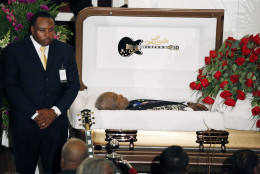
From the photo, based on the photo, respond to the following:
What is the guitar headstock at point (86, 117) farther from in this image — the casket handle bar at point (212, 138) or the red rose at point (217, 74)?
the red rose at point (217, 74)

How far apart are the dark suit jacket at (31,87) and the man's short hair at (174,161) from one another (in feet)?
4.43

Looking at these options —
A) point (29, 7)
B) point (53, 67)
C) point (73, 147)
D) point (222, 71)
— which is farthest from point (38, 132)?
point (222, 71)

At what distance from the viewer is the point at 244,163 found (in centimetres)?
249

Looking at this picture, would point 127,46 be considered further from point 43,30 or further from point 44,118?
point 44,118

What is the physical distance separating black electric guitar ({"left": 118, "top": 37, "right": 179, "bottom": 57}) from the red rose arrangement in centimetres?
46

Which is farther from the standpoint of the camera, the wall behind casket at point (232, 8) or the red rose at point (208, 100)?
the wall behind casket at point (232, 8)

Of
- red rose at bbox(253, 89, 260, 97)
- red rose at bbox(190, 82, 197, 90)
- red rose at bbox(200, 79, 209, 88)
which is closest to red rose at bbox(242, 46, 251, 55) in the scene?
red rose at bbox(253, 89, 260, 97)

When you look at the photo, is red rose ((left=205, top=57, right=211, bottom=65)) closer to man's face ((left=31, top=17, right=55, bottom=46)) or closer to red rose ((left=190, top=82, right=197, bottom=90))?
red rose ((left=190, top=82, right=197, bottom=90))

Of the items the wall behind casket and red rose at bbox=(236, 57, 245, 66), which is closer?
red rose at bbox=(236, 57, 245, 66)

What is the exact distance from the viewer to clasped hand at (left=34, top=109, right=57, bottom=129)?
3.53 metres

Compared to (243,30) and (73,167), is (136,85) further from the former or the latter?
(73,167)

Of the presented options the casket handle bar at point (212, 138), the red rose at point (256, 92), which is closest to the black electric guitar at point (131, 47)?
the red rose at point (256, 92)

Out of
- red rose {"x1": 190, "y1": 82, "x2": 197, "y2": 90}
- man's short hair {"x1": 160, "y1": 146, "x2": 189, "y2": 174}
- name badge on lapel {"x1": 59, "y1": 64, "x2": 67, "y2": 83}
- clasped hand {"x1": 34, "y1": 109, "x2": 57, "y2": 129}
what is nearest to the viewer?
man's short hair {"x1": 160, "y1": 146, "x2": 189, "y2": 174}

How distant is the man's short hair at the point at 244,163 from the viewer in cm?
247
